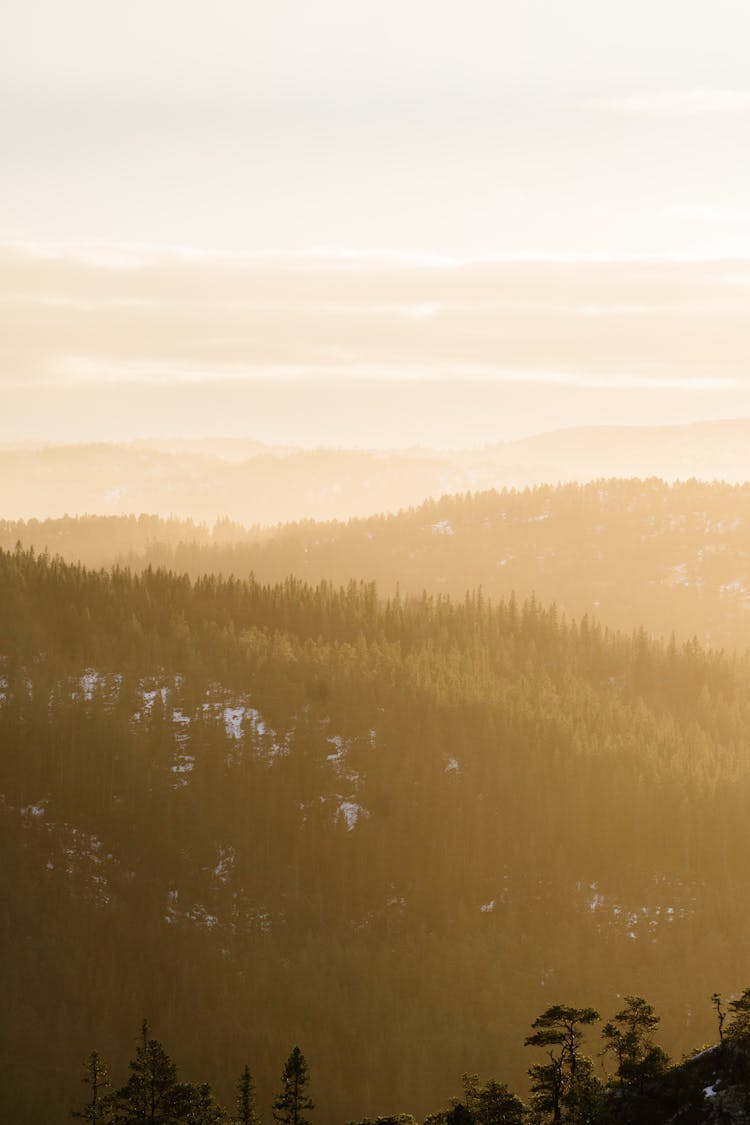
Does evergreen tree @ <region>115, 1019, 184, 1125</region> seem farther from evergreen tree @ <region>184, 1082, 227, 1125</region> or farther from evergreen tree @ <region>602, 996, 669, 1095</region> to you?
evergreen tree @ <region>602, 996, 669, 1095</region>

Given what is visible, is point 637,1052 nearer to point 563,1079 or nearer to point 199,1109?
point 563,1079

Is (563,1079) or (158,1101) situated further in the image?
(158,1101)

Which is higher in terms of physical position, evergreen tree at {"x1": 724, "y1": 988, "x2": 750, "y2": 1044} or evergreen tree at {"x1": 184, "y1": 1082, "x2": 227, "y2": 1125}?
evergreen tree at {"x1": 724, "y1": 988, "x2": 750, "y2": 1044}

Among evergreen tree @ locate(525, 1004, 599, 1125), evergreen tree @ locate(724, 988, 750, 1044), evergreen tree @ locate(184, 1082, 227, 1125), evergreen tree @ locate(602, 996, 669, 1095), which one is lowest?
evergreen tree @ locate(184, 1082, 227, 1125)

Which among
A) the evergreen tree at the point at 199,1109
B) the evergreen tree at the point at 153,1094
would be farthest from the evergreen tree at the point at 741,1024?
the evergreen tree at the point at 153,1094

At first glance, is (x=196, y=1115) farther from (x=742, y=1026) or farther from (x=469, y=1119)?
(x=742, y=1026)

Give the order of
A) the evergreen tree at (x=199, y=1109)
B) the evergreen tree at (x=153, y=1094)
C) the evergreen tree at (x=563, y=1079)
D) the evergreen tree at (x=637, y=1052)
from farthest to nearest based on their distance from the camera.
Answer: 1. the evergreen tree at (x=199, y=1109)
2. the evergreen tree at (x=153, y=1094)
3. the evergreen tree at (x=563, y=1079)
4. the evergreen tree at (x=637, y=1052)

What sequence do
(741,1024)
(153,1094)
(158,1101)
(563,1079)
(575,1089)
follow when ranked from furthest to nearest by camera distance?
(153,1094) → (158,1101) → (563,1079) → (575,1089) → (741,1024)

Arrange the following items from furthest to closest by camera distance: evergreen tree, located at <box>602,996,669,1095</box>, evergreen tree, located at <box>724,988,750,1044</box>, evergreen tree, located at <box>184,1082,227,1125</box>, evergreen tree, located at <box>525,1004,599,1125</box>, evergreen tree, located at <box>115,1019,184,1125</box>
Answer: evergreen tree, located at <box>184,1082,227,1125</box>
evergreen tree, located at <box>115,1019,184,1125</box>
evergreen tree, located at <box>525,1004,599,1125</box>
evergreen tree, located at <box>602,996,669,1095</box>
evergreen tree, located at <box>724,988,750,1044</box>

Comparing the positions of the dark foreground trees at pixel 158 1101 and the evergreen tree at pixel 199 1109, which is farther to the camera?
the evergreen tree at pixel 199 1109

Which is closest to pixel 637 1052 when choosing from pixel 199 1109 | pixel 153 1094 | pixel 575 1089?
pixel 575 1089

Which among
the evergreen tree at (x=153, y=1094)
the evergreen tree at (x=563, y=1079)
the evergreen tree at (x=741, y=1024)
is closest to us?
the evergreen tree at (x=741, y=1024)

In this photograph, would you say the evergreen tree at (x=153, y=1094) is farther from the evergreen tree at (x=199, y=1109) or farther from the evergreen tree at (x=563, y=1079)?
the evergreen tree at (x=563, y=1079)

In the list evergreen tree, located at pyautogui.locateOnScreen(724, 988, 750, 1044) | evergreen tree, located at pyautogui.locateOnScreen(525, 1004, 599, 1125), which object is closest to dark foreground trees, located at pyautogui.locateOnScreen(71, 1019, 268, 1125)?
evergreen tree, located at pyautogui.locateOnScreen(525, 1004, 599, 1125)
